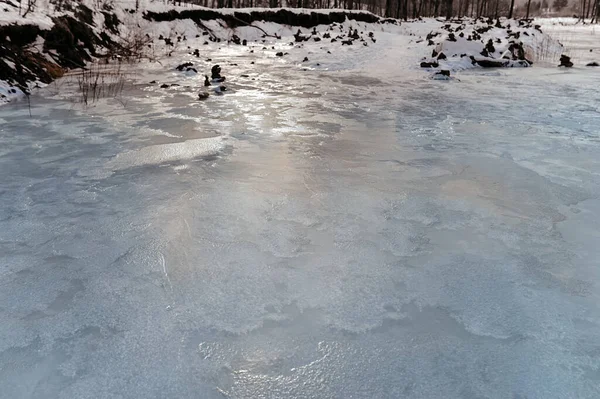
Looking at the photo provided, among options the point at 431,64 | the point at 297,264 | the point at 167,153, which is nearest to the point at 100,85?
the point at 167,153

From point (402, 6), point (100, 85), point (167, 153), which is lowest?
point (167, 153)

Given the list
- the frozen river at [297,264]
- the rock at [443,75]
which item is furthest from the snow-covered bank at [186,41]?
the frozen river at [297,264]

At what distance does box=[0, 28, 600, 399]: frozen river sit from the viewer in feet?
4.96

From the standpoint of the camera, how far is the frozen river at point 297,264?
1512 mm

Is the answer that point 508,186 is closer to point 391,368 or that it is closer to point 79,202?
point 391,368

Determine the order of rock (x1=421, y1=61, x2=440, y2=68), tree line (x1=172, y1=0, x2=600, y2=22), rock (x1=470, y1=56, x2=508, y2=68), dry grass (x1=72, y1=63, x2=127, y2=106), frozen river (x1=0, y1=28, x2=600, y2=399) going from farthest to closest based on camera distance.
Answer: tree line (x1=172, y1=0, x2=600, y2=22), rock (x1=470, y1=56, x2=508, y2=68), rock (x1=421, y1=61, x2=440, y2=68), dry grass (x1=72, y1=63, x2=127, y2=106), frozen river (x1=0, y1=28, x2=600, y2=399)

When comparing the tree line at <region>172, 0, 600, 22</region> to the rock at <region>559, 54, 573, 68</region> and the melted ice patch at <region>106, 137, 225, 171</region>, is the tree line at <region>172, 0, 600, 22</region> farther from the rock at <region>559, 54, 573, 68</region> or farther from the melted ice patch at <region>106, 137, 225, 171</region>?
the melted ice patch at <region>106, 137, 225, 171</region>

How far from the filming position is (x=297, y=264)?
2189 millimetres

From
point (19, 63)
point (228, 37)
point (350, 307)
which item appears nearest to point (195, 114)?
point (19, 63)

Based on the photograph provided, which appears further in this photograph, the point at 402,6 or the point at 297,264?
the point at 402,6

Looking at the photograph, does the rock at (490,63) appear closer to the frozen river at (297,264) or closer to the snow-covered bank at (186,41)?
the snow-covered bank at (186,41)

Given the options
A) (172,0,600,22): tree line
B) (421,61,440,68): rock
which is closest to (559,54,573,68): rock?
(421,61,440,68): rock

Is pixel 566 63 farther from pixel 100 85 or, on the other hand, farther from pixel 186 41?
pixel 186 41

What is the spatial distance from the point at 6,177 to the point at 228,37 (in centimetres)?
1574
